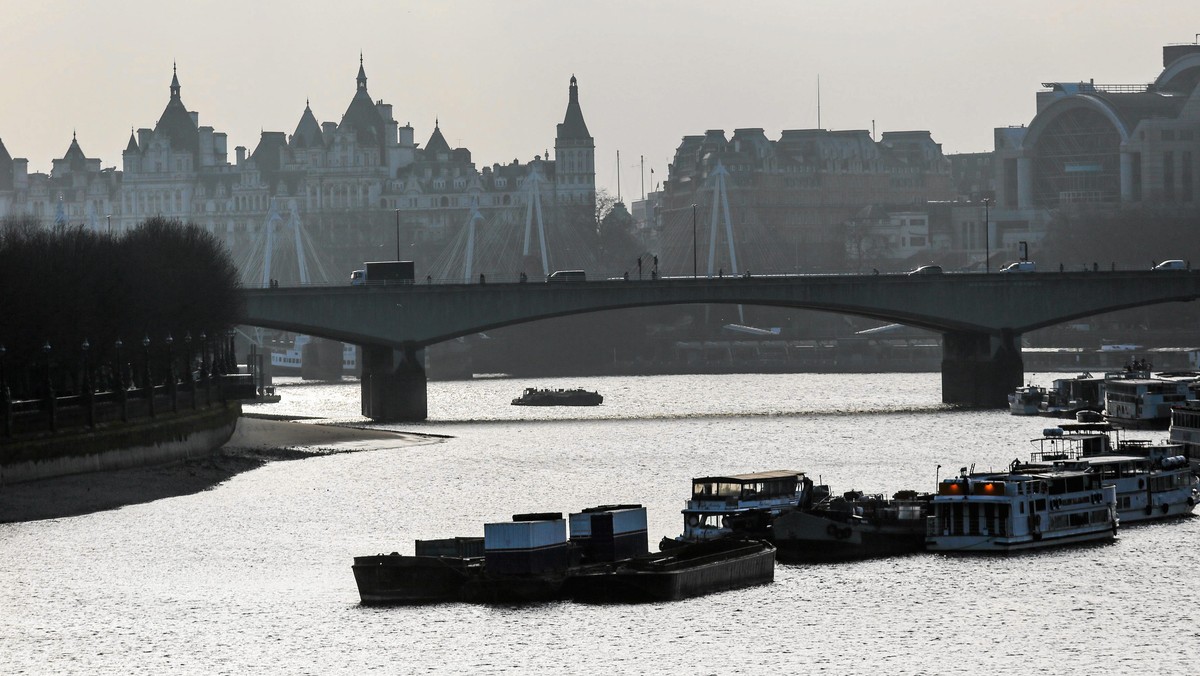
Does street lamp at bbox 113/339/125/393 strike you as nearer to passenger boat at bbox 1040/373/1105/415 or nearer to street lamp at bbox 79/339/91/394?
street lamp at bbox 79/339/91/394

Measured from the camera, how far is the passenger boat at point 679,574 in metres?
51.2

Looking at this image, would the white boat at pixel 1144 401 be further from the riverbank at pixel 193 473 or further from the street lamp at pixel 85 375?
the street lamp at pixel 85 375

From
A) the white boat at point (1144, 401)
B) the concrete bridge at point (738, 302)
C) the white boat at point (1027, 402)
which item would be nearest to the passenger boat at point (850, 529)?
the white boat at point (1144, 401)

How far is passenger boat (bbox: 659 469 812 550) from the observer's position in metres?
57.5

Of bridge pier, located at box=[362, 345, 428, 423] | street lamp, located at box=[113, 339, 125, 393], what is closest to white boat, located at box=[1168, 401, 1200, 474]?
street lamp, located at box=[113, 339, 125, 393]

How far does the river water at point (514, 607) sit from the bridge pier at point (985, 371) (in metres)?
31.7

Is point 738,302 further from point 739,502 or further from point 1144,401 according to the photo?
point 739,502

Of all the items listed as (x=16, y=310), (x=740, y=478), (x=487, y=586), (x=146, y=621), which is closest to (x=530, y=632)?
(x=487, y=586)

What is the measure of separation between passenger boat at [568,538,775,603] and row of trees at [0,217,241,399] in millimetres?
27059

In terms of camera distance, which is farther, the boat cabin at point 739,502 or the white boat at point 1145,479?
the white boat at point 1145,479

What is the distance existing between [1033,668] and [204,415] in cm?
4354

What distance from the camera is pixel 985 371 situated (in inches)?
4466

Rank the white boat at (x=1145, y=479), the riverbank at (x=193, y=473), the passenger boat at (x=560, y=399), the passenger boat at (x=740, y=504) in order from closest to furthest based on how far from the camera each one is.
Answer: the passenger boat at (x=740, y=504)
the white boat at (x=1145, y=479)
the riverbank at (x=193, y=473)
the passenger boat at (x=560, y=399)

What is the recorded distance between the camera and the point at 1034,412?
102625 mm
